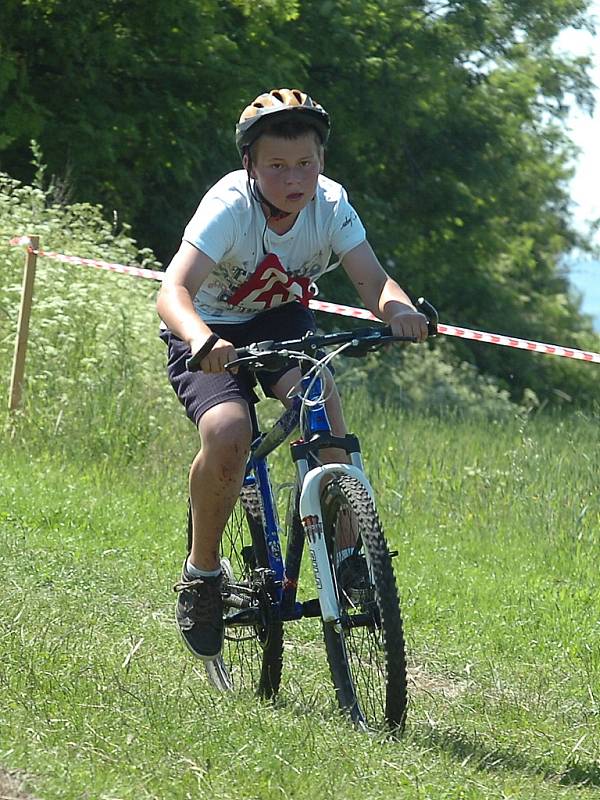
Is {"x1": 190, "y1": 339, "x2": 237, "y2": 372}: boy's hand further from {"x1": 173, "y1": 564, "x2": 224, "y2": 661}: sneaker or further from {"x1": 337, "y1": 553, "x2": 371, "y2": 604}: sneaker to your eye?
{"x1": 173, "y1": 564, "x2": 224, "y2": 661}: sneaker

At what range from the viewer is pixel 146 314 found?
13.3m

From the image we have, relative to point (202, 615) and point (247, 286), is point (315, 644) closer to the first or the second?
point (202, 615)

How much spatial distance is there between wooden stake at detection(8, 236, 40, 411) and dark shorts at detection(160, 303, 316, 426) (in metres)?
5.54

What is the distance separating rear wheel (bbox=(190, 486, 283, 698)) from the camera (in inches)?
205

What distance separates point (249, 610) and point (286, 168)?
58.9 inches

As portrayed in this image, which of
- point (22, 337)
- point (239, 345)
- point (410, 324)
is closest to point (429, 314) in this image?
point (410, 324)

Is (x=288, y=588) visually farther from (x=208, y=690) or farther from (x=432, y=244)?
(x=432, y=244)

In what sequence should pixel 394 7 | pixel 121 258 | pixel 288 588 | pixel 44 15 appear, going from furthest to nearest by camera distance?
pixel 394 7 < pixel 44 15 < pixel 121 258 < pixel 288 588

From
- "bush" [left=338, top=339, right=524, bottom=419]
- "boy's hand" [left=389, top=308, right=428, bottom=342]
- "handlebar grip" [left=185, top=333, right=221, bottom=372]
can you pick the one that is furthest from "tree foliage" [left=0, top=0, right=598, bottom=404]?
A: "handlebar grip" [left=185, top=333, right=221, bottom=372]

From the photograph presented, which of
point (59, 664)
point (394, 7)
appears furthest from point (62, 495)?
point (394, 7)

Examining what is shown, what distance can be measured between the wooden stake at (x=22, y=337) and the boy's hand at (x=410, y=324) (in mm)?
6208

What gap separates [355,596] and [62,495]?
4518mm

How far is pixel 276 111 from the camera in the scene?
4.83m

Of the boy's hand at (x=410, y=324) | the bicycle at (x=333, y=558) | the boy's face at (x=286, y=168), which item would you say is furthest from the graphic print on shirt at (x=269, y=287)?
the boy's hand at (x=410, y=324)
